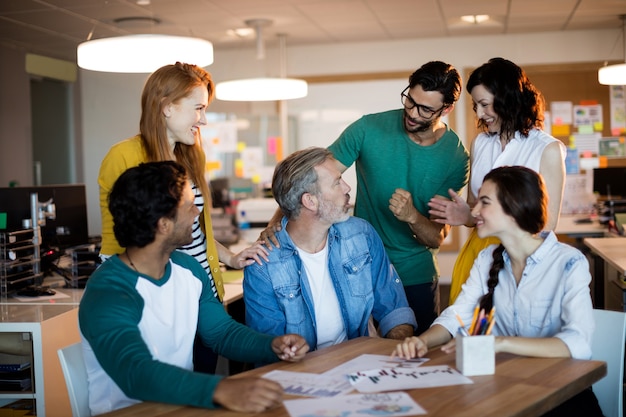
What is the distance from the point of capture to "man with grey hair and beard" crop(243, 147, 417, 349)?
247cm

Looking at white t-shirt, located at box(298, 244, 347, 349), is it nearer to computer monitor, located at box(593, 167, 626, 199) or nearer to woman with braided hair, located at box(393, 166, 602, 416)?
woman with braided hair, located at box(393, 166, 602, 416)

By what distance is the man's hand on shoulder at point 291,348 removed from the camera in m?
1.95

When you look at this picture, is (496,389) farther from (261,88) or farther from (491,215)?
(261,88)

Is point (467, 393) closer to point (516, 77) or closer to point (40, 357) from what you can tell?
point (516, 77)

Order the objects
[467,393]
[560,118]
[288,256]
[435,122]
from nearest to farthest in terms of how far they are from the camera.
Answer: [467,393]
[288,256]
[435,122]
[560,118]

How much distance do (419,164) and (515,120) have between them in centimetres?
52

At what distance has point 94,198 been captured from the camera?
8.36 metres

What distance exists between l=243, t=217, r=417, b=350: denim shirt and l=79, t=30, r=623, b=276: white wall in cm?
541

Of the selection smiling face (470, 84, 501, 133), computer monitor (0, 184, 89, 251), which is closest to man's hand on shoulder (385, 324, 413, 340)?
smiling face (470, 84, 501, 133)

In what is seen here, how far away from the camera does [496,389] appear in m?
1.68

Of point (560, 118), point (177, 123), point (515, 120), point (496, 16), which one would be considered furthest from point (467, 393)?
point (560, 118)

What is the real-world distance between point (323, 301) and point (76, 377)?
2.92 ft

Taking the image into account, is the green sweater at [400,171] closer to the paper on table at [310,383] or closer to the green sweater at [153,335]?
the green sweater at [153,335]

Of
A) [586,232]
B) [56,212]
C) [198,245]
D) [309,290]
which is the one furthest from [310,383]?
[586,232]
